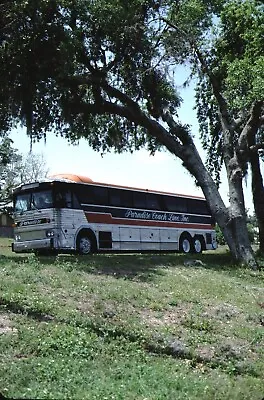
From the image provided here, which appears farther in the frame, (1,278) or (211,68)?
(211,68)

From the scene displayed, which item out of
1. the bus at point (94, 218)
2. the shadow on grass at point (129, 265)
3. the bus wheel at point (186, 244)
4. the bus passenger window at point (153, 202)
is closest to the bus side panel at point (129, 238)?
the bus at point (94, 218)

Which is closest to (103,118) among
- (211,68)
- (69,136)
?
(69,136)

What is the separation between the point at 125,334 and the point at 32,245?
12.7m

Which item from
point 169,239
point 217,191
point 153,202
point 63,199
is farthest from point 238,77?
point 169,239

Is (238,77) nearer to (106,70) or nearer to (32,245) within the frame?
(106,70)

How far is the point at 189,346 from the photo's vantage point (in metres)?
8.89

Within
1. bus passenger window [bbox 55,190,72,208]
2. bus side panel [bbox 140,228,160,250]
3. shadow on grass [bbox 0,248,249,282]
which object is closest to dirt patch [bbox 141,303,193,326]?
shadow on grass [bbox 0,248,249,282]

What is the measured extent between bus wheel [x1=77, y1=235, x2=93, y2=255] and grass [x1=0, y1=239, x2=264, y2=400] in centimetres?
731

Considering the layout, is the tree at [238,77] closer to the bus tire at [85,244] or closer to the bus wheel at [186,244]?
the bus tire at [85,244]

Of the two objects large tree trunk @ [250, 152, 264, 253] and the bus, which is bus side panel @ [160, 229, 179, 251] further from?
large tree trunk @ [250, 152, 264, 253]

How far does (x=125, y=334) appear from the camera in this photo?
892 centimetres

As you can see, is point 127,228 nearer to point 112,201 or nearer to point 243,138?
point 112,201

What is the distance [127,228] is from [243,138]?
26.2ft

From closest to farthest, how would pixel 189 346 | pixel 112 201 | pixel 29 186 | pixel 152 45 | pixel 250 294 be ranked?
pixel 189 346 < pixel 250 294 < pixel 152 45 < pixel 29 186 < pixel 112 201
